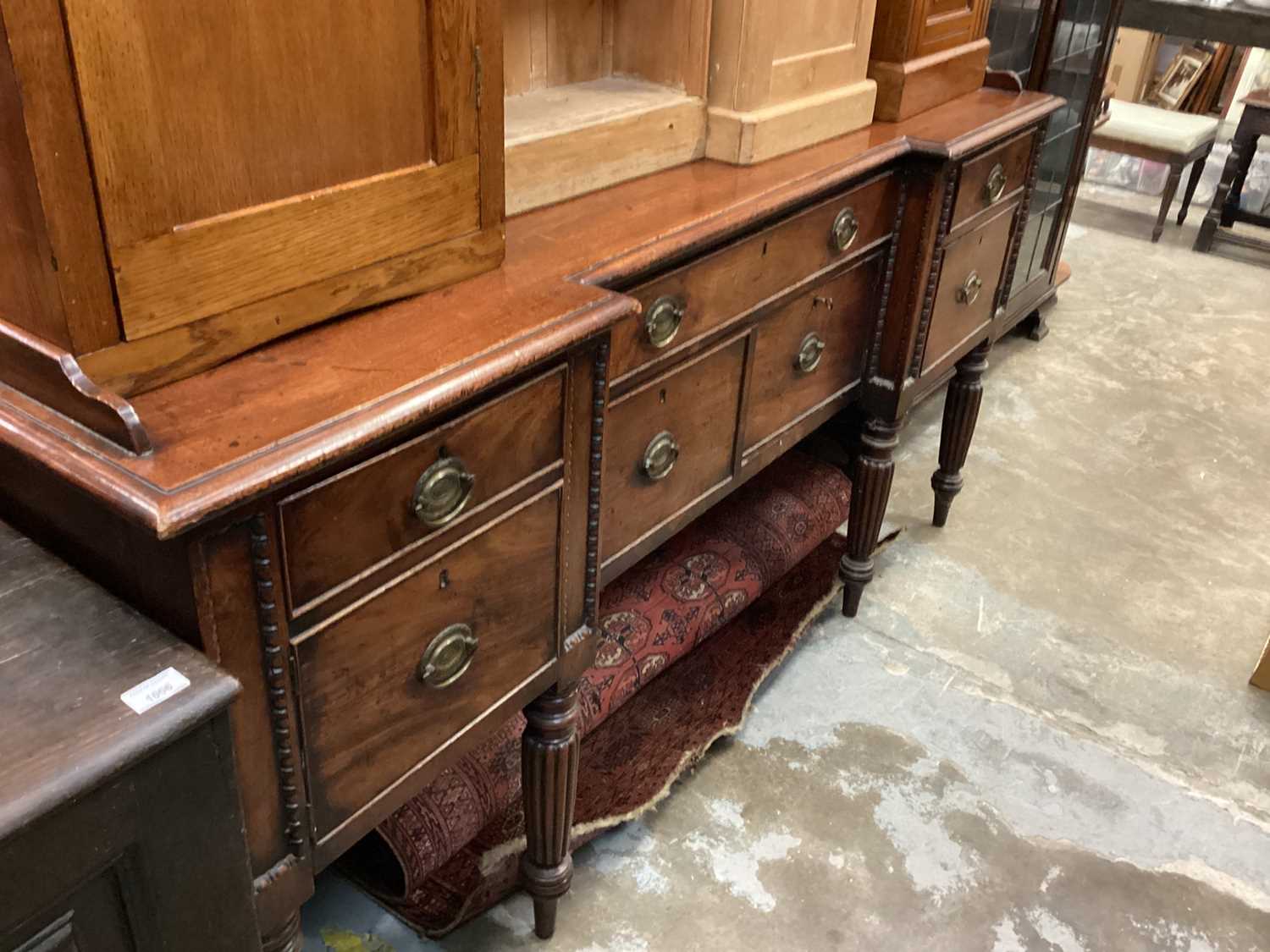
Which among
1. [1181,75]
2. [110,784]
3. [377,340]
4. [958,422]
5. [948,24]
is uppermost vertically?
[948,24]

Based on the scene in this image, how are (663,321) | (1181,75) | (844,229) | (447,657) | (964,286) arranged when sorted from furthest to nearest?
(1181,75) < (964,286) < (844,229) < (663,321) < (447,657)

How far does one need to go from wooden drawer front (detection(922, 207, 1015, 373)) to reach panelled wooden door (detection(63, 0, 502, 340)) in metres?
1.28

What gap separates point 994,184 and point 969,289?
22 centimetres

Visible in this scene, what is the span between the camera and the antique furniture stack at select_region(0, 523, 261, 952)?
788 mm

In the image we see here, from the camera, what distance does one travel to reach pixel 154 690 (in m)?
0.86

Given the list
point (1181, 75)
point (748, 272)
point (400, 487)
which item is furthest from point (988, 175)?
point (1181, 75)

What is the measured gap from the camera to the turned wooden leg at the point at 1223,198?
4648mm

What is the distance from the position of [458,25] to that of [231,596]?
24.9 inches

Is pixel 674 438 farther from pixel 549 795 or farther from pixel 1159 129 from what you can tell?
pixel 1159 129

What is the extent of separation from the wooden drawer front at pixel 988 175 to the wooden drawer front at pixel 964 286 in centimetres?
5

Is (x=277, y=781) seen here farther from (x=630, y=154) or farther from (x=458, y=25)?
(x=630, y=154)

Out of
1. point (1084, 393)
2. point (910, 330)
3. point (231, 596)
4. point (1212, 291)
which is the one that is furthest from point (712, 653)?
point (1212, 291)

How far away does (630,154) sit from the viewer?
1.68m

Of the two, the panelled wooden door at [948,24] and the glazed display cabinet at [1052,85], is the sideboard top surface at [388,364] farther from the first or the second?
the glazed display cabinet at [1052,85]
